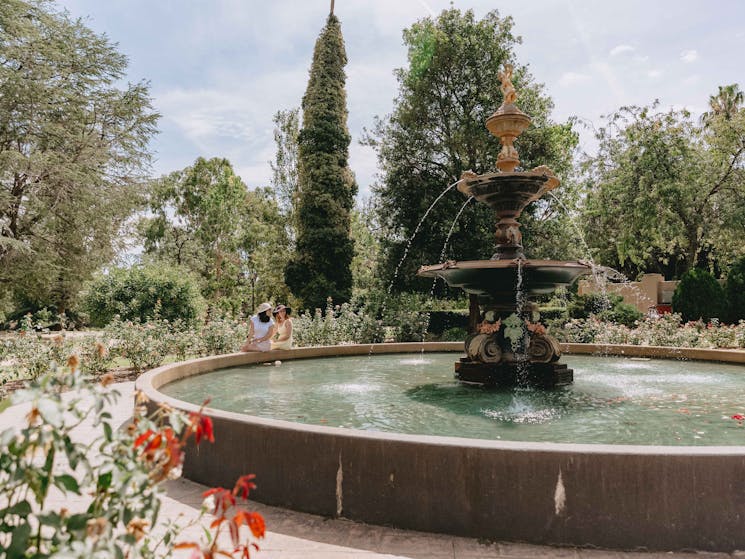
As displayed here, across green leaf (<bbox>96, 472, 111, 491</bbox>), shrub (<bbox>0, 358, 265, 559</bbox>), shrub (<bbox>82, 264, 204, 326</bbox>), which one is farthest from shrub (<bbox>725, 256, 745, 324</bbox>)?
green leaf (<bbox>96, 472, 111, 491</bbox>)

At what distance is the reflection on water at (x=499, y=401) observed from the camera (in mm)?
5043

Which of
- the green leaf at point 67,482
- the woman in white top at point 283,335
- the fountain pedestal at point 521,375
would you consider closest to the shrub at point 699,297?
the fountain pedestal at point 521,375

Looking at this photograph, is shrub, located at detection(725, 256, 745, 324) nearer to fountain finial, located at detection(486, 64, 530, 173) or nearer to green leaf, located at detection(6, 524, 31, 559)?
fountain finial, located at detection(486, 64, 530, 173)

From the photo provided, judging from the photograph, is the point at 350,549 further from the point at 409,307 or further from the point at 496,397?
the point at 409,307

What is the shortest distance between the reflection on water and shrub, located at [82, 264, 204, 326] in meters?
7.37

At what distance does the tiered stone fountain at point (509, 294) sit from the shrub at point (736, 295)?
763 inches

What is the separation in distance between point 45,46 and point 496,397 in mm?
23357

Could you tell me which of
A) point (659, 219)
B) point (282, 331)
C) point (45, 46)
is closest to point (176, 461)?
point (282, 331)

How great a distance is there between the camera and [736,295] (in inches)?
916

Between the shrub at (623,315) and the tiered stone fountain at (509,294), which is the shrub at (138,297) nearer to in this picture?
the tiered stone fountain at (509,294)

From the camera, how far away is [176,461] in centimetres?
168

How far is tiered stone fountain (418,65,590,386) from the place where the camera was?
7.43 m

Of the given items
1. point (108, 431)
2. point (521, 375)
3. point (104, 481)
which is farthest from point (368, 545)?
point (521, 375)

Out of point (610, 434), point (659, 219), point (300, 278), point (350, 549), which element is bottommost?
point (350, 549)
